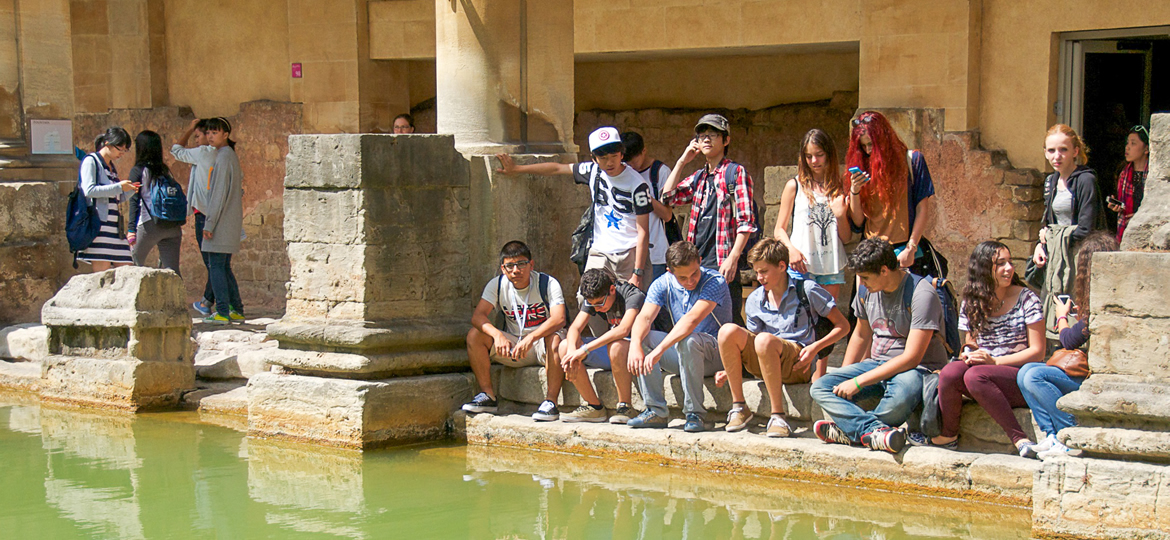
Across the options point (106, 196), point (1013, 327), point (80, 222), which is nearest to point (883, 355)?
point (1013, 327)

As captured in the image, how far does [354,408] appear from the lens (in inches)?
268

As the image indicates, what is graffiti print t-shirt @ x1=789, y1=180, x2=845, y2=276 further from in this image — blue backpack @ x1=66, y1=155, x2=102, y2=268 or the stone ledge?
blue backpack @ x1=66, y1=155, x2=102, y2=268

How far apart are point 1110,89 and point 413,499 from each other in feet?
20.3

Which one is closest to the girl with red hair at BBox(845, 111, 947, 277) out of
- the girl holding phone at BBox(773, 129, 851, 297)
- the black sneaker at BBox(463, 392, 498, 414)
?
the girl holding phone at BBox(773, 129, 851, 297)

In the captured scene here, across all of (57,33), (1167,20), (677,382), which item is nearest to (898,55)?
(1167,20)

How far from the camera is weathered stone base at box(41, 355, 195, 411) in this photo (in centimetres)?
786

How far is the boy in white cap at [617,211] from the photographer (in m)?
6.78

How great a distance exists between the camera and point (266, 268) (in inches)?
477

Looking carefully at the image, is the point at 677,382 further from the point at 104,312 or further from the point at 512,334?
the point at 104,312

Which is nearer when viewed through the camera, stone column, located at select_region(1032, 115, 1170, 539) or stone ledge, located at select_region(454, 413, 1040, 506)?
stone column, located at select_region(1032, 115, 1170, 539)

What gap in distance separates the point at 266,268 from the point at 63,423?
458 cm

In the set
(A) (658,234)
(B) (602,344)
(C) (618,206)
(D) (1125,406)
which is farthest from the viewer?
(A) (658,234)

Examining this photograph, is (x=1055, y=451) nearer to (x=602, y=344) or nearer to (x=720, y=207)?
(x=720, y=207)

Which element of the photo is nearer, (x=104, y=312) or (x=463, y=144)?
(x=463, y=144)
